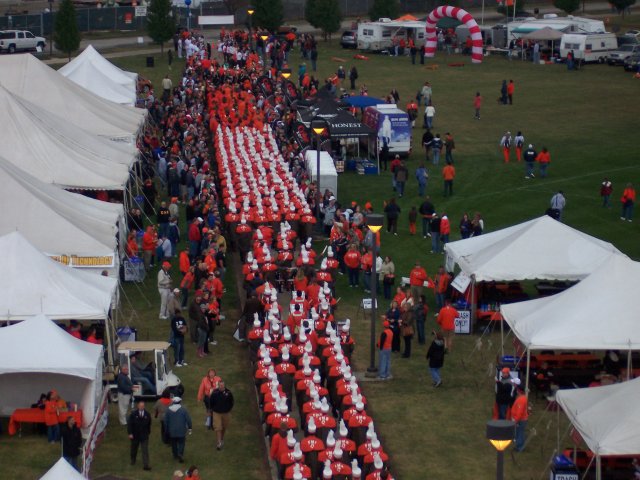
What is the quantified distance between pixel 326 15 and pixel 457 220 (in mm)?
34155

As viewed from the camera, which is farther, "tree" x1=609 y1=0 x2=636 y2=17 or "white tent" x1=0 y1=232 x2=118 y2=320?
"tree" x1=609 y1=0 x2=636 y2=17

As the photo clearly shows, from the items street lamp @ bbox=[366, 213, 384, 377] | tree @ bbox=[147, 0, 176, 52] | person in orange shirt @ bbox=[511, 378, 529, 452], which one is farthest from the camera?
tree @ bbox=[147, 0, 176, 52]

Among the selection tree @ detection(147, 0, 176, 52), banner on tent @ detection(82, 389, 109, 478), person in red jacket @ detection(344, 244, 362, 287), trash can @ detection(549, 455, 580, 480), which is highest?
tree @ detection(147, 0, 176, 52)

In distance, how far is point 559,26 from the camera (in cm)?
6269

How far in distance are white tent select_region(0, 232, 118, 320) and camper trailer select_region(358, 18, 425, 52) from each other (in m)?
42.6

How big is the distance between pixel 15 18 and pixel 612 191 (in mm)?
39697

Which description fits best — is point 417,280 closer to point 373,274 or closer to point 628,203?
point 373,274

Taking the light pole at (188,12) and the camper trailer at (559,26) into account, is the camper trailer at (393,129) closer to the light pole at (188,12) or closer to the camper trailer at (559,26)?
the camper trailer at (559,26)

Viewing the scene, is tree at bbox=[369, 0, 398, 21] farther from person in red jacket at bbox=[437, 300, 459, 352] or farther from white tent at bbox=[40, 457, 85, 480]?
white tent at bbox=[40, 457, 85, 480]

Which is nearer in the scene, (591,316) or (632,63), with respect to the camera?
(591,316)

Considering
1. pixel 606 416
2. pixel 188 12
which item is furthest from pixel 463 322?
pixel 188 12

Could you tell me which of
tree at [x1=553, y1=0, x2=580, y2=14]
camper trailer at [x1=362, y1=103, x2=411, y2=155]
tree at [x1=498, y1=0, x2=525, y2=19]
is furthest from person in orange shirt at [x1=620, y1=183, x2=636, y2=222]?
tree at [x1=553, y1=0, x2=580, y2=14]

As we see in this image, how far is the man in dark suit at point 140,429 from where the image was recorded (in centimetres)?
1975

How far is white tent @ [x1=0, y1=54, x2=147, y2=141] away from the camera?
115 feet
